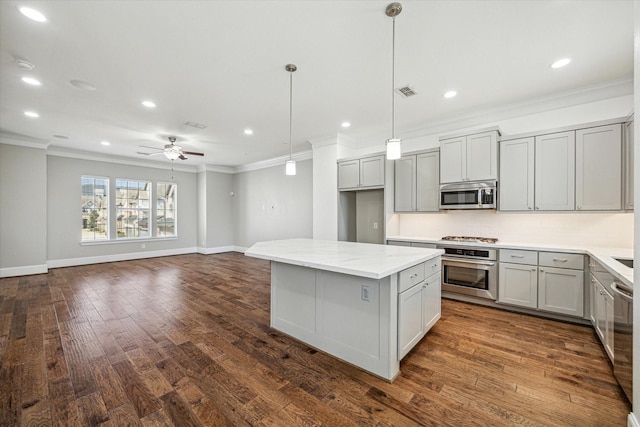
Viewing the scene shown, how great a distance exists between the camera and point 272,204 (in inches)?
307

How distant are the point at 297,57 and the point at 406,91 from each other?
1.53 metres

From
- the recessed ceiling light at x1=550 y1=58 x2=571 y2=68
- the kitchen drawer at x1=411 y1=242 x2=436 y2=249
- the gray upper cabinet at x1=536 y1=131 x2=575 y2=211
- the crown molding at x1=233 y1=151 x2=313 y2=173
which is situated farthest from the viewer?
the crown molding at x1=233 y1=151 x2=313 y2=173

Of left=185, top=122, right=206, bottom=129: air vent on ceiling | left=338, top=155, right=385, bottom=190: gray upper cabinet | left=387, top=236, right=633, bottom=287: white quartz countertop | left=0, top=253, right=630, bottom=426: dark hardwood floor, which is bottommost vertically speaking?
left=0, top=253, right=630, bottom=426: dark hardwood floor

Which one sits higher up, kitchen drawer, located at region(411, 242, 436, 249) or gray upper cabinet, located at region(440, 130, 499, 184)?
gray upper cabinet, located at region(440, 130, 499, 184)

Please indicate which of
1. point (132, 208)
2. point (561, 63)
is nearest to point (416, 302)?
point (561, 63)

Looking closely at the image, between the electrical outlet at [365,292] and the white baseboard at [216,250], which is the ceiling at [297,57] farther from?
the white baseboard at [216,250]

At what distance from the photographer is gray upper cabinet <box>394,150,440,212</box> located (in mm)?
4246

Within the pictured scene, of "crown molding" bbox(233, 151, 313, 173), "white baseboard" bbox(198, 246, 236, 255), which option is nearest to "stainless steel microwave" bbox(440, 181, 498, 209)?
"crown molding" bbox(233, 151, 313, 173)

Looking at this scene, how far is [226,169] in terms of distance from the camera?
9.00 m

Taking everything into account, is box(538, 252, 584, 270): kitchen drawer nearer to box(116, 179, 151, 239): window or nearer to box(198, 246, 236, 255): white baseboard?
box(198, 246, 236, 255): white baseboard

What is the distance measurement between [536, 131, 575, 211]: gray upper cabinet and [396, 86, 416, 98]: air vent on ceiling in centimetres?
176

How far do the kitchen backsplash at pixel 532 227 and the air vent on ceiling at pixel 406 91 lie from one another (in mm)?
2015

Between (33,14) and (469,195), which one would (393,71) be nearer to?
(469,195)

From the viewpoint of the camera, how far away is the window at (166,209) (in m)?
8.17
